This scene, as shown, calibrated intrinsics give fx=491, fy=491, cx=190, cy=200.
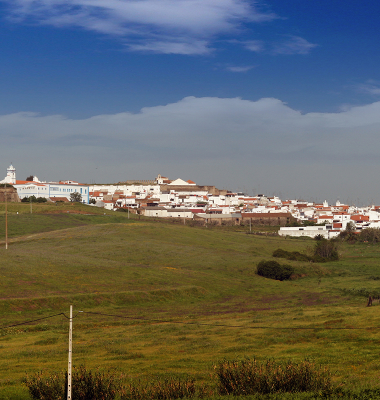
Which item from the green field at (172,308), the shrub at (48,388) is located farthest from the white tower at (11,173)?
the shrub at (48,388)

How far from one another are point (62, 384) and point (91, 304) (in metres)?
24.6

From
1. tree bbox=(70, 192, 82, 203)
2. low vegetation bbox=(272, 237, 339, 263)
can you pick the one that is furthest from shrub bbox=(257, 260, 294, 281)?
tree bbox=(70, 192, 82, 203)

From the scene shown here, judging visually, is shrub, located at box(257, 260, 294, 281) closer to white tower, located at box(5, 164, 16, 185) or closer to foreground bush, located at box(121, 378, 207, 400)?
foreground bush, located at box(121, 378, 207, 400)

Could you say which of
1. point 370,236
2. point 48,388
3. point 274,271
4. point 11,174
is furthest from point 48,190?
point 48,388

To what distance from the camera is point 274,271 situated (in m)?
56.7

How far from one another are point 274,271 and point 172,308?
868 inches

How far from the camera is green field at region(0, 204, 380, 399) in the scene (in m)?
19.5

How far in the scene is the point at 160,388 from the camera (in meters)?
13.1

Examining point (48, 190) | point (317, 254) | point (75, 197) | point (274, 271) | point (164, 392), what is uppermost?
point (48, 190)

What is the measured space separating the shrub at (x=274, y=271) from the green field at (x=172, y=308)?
141cm

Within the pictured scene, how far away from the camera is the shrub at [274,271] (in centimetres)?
5644

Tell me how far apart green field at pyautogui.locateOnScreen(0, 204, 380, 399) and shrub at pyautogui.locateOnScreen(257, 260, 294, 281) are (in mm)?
1407

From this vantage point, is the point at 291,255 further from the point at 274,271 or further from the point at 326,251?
the point at 274,271

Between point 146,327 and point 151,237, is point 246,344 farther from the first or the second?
point 151,237
